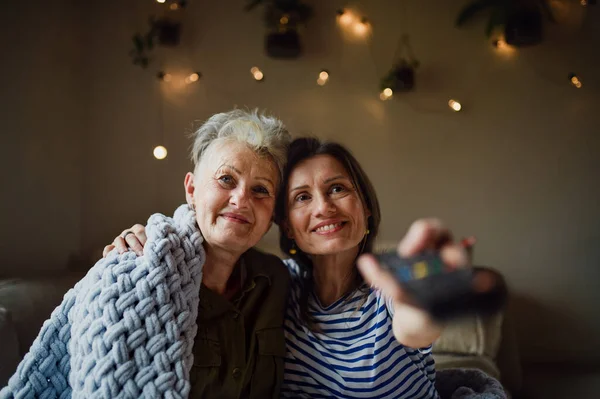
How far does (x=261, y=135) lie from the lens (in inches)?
42.8

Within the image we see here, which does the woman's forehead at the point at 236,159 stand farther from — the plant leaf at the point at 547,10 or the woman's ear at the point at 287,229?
the plant leaf at the point at 547,10

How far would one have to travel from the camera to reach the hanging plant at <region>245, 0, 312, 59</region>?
226 cm

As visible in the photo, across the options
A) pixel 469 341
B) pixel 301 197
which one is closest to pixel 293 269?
pixel 301 197

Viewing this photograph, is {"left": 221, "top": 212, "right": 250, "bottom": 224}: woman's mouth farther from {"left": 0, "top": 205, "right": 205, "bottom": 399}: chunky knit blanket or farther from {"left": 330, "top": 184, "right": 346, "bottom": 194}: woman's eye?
{"left": 330, "top": 184, "right": 346, "bottom": 194}: woman's eye

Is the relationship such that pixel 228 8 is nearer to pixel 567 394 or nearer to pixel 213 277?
pixel 213 277

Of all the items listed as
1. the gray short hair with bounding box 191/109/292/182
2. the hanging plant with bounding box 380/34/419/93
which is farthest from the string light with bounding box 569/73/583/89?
the gray short hair with bounding box 191/109/292/182

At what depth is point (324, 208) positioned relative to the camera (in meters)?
1.04

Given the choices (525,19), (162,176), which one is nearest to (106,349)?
(162,176)

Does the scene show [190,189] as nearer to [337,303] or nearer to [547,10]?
[337,303]

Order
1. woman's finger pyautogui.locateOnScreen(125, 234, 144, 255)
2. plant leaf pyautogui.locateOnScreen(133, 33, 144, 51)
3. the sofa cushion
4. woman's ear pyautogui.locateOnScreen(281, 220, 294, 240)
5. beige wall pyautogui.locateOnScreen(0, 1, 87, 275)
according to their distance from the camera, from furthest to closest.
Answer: plant leaf pyautogui.locateOnScreen(133, 33, 144, 51), the sofa cushion, beige wall pyautogui.locateOnScreen(0, 1, 87, 275), woman's ear pyautogui.locateOnScreen(281, 220, 294, 240), woman's finger pyautogui.locateOnScreen(125, 234, 144, 255)

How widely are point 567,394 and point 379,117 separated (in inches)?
58.5

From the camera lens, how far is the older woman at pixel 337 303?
1.02m

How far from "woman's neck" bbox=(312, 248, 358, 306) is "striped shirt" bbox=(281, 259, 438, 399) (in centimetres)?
3

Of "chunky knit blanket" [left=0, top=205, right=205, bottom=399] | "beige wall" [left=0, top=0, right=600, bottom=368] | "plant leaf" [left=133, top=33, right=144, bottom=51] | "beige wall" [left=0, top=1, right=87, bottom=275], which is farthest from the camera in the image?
"beige wall" [left=0, top=0, right=600, bottom=368]
